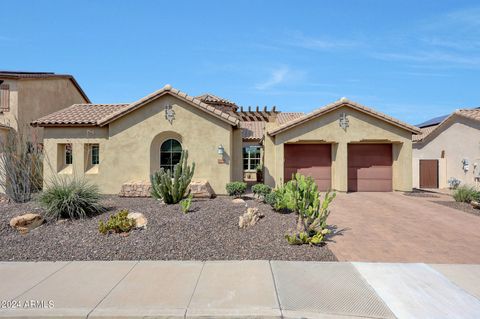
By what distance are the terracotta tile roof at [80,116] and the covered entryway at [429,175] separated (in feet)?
68.1

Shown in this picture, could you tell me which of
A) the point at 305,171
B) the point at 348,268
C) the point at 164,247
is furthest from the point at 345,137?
the point at 164,247

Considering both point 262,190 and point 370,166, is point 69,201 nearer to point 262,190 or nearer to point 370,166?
point 262,190

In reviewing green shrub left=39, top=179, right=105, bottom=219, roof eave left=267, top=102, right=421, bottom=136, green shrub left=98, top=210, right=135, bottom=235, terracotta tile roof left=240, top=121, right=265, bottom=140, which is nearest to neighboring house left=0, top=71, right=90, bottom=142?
green shrub left=39, top=179, right=105, bottom=219

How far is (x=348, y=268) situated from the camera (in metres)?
5.46

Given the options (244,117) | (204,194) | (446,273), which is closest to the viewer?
(446,273)

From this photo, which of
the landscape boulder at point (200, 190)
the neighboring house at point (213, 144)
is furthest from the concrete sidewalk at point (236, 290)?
the neighboring house at point (213, 144)

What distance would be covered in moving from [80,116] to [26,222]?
29.6 feet

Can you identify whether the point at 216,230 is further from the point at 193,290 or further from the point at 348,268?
the point at 348,268

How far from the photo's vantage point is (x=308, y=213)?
269 inches

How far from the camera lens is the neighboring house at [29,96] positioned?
58.6ft

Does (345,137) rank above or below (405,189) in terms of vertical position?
above

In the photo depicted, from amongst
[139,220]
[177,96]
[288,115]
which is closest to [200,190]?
[177,96]

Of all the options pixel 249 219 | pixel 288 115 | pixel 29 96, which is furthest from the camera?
pixel 288 115

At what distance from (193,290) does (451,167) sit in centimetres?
2177
